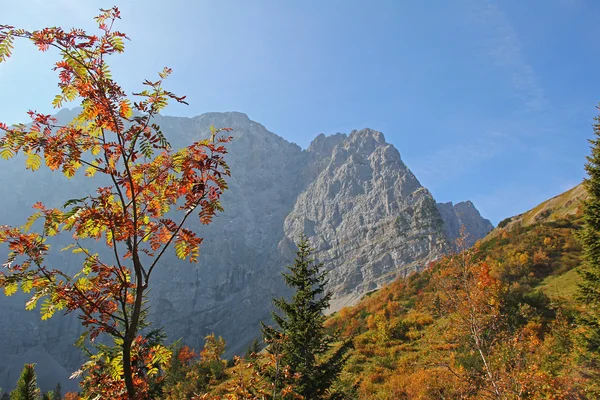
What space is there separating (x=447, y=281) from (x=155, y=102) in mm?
7054

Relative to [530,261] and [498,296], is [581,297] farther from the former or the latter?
[530,261]

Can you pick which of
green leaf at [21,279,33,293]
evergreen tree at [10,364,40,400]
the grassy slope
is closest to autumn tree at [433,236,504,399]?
the grassy slope

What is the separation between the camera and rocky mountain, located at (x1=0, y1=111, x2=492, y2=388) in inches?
5202

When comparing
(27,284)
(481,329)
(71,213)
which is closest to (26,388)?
(27,284)

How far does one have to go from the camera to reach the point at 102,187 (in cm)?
306

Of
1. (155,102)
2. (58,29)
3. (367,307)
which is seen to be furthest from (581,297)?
(367,307)

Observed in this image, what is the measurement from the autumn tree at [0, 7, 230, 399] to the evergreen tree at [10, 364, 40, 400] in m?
10.5

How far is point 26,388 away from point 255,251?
546 feet


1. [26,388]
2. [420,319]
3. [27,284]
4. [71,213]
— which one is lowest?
[420,319]

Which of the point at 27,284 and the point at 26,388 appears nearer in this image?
the point at 27,284

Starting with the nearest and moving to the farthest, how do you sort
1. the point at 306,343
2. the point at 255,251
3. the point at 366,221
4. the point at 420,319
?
1. the point at 306,343
2. the point at 420,319
3. the point at 366,221
4. the point at 255,251

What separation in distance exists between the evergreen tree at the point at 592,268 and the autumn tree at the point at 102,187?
50.6 ft

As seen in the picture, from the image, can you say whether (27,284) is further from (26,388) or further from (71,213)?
(26,388)

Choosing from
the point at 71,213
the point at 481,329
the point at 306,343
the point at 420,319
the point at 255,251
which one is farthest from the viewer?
the point at 255,251
